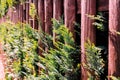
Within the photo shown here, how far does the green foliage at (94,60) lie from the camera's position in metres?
2.44

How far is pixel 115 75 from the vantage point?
2242 mm

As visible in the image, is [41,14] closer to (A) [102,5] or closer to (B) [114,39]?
(A) [102,5]

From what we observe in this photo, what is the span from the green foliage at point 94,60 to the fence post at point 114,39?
170mm

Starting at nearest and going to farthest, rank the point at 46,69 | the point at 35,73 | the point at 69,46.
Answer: the point at 69,46, the point at 46,69, the point at 35,73

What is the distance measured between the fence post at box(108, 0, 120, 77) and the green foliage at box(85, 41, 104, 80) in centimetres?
17

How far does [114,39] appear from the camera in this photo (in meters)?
2.23

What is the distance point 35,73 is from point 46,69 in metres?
0.82

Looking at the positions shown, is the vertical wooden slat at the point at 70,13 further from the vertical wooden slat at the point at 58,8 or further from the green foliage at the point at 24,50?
the green foliage at the point at 24,50

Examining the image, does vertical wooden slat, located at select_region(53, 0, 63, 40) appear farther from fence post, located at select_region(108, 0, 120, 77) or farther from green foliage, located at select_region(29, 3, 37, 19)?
fence post, located at select_region(108, 0, 120, 77)

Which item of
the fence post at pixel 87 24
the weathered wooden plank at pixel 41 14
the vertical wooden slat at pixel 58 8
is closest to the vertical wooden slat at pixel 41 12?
the weathered wooden plank at pixel 41 14

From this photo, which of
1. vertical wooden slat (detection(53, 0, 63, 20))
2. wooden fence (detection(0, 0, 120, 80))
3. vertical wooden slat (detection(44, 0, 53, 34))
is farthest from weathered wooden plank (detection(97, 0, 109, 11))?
vertical wooden slat (detection(44, 0, 53, 34))

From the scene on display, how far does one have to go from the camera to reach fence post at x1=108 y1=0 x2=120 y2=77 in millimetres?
2188

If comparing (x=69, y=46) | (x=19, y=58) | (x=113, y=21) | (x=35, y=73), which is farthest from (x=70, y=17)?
(x=19, y=58)

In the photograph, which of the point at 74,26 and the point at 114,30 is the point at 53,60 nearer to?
the point at 74,26
